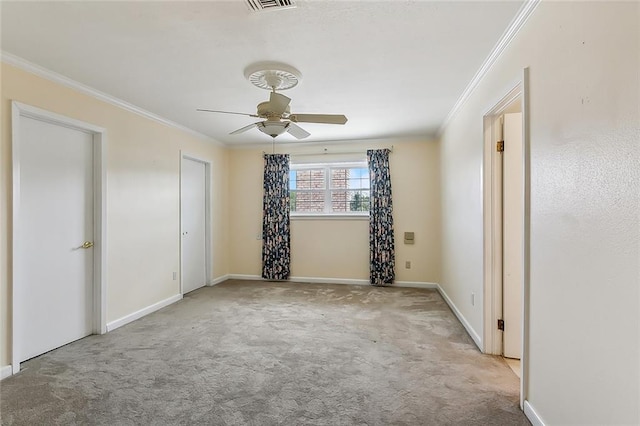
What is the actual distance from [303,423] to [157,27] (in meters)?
2.60

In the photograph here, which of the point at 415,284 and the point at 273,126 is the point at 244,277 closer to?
the point at 415,284

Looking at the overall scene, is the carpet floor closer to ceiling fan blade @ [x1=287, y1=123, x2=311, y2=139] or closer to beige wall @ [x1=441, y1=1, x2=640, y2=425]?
beige wall @ [x1=441, y1=1, x2=640, y2=425]

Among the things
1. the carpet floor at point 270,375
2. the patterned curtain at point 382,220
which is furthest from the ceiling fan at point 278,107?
the patterned curtain at point 382,220

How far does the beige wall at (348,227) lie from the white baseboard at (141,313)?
1624 mm

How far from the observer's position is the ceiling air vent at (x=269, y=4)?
1763 millimetres

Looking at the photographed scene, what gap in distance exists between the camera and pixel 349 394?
214 cm

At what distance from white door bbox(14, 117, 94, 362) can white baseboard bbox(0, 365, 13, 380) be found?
0.11 meters

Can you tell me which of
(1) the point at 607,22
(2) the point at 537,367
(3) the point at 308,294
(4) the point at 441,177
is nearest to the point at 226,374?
(2) the point at 537,367

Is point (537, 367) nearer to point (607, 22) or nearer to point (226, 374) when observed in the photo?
point (607, 22)

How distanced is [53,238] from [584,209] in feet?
12.6

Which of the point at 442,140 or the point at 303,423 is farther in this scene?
the point at 442,140

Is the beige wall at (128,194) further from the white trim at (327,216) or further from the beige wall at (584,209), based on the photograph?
the beige wall at (584,209)

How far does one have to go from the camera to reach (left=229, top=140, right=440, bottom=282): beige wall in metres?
5.12

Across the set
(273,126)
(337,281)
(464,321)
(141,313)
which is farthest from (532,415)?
(141,313)
